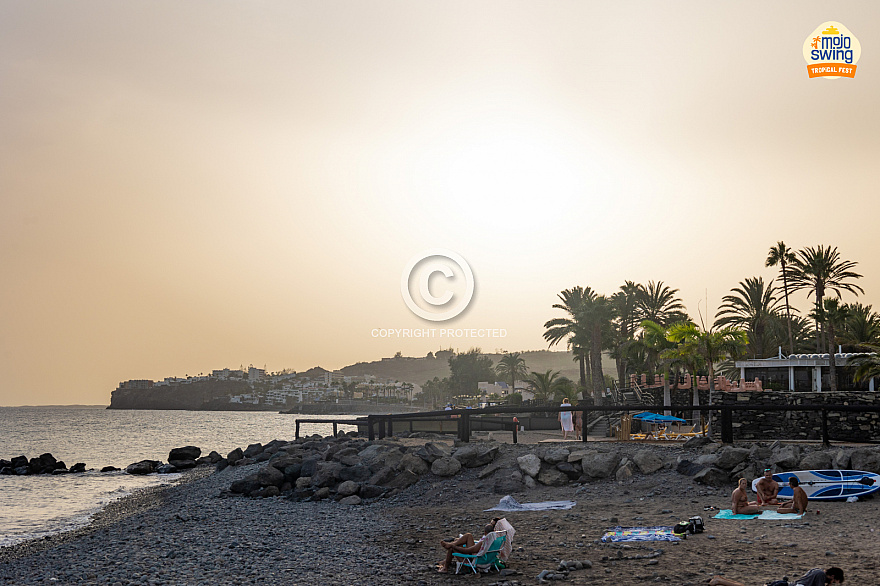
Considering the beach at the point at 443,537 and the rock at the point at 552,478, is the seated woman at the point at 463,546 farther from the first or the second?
the rock at the point at 552,478

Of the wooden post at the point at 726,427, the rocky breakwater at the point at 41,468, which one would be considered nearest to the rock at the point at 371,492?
the wooden post at the point at 726,427

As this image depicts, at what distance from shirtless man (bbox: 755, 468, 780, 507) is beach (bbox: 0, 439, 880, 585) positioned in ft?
2.10

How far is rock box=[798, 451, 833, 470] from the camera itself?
13.6 meters

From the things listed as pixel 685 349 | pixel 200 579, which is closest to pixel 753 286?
pixel 685 349

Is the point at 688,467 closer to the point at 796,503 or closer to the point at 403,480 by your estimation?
the point at 796,503

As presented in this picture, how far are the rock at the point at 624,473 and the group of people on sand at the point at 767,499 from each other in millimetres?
2996

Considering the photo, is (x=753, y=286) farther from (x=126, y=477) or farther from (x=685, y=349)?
(x=126, y=477)

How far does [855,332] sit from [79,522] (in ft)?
188

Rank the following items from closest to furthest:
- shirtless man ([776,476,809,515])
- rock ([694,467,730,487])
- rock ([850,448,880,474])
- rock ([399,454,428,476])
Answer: shirtless man ([776,476,809,515]) < rock ([850,448,880,474]) < rock ([694,467,730,487]) < rock ([399,454,428,476])

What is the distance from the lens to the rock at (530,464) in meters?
16.2

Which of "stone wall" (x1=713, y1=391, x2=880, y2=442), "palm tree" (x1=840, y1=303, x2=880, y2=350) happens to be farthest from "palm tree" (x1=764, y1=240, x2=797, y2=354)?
"stone wall" (x1=713, y1=391, x2=880, y2=442)

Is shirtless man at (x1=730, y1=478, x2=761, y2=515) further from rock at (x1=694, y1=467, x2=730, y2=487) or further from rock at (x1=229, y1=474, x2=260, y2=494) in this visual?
rock at (x1=229, y1=474, x2=260, y2=494)

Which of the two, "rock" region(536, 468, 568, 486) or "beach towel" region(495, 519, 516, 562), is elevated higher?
"beach towel" region(495, 519, 516, 562)

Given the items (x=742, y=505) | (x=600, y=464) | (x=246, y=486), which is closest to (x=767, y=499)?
(x=742, y=505)
